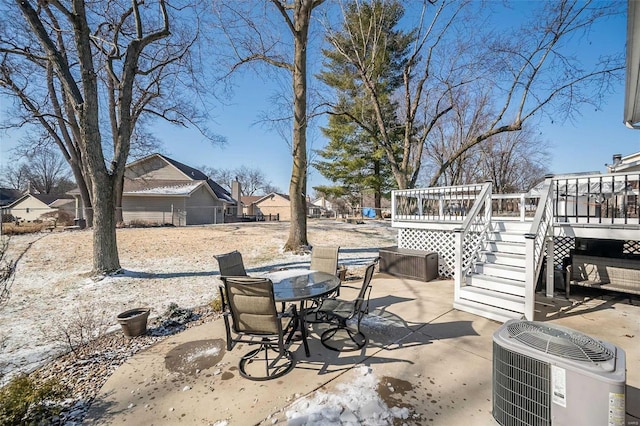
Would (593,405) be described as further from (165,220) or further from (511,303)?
(165,220)

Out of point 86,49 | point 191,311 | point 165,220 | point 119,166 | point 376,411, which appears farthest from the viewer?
point 165,220

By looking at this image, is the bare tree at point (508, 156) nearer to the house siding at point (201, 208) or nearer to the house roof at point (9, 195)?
the house siding at point (201, 208)

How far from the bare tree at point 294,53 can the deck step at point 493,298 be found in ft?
21.1

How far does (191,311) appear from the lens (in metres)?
4.89

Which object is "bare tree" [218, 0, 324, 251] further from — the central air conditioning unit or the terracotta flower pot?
the central air conditioning unit

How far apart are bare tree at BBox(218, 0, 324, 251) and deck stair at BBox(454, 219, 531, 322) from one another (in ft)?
20.6

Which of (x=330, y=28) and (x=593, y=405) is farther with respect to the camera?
(x=330, y=28)

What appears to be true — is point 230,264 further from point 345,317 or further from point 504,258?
point 504,258

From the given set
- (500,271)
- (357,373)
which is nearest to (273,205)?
(500,271)

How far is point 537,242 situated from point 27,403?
21.8 feet

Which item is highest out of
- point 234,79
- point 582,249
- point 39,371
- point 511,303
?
point 234,79

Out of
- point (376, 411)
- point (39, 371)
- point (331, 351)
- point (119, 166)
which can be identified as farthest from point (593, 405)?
point (119, 166)

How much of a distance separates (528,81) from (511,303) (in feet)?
28.7

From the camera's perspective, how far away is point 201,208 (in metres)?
23.9
